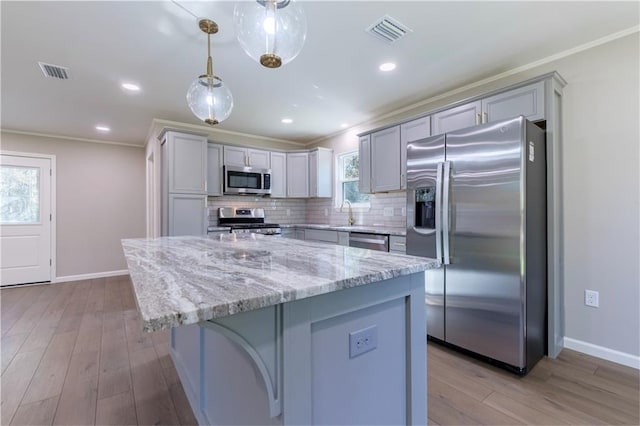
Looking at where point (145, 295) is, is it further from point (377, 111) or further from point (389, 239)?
point (377, 111)

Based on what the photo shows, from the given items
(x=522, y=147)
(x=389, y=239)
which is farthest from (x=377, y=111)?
(x=522, y=147)

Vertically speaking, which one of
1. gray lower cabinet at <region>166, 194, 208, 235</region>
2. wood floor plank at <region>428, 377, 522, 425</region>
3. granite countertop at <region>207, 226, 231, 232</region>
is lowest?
wood floor plank at <region>428, 377, 522, 425</region>

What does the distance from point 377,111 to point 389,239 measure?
6.04ft

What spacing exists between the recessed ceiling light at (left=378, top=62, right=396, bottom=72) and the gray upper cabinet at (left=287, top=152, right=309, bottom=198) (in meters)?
2.45

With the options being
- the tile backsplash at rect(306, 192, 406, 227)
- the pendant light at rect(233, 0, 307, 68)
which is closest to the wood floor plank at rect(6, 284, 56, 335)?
the pendant light at rect(233, 0, 307, 68)

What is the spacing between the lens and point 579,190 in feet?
7.98

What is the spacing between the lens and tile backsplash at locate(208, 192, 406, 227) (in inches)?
156

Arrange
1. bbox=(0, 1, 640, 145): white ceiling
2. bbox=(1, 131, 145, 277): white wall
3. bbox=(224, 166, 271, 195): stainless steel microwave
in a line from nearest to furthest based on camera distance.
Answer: bbox=(0, 1, 640, 145): white ceiling → bbox=(224, 166, 271, 195): stainless steel microwave → bbox=(1, 131, 145, 277): white wall

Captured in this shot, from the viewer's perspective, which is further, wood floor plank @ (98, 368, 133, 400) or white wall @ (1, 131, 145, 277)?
white wall @ (1, 131, 145, 277)

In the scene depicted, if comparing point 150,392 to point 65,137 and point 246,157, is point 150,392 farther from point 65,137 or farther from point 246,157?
point 65,137

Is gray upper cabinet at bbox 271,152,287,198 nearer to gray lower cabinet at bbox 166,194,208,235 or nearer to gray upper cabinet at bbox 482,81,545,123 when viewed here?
gray lower cabinet at bbox 166,194,208,235

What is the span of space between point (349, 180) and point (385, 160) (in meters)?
1.22

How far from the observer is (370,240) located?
3.38m

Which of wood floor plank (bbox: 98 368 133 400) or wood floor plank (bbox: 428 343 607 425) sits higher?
wood floor plank (bbox: 428 343 607 425)
